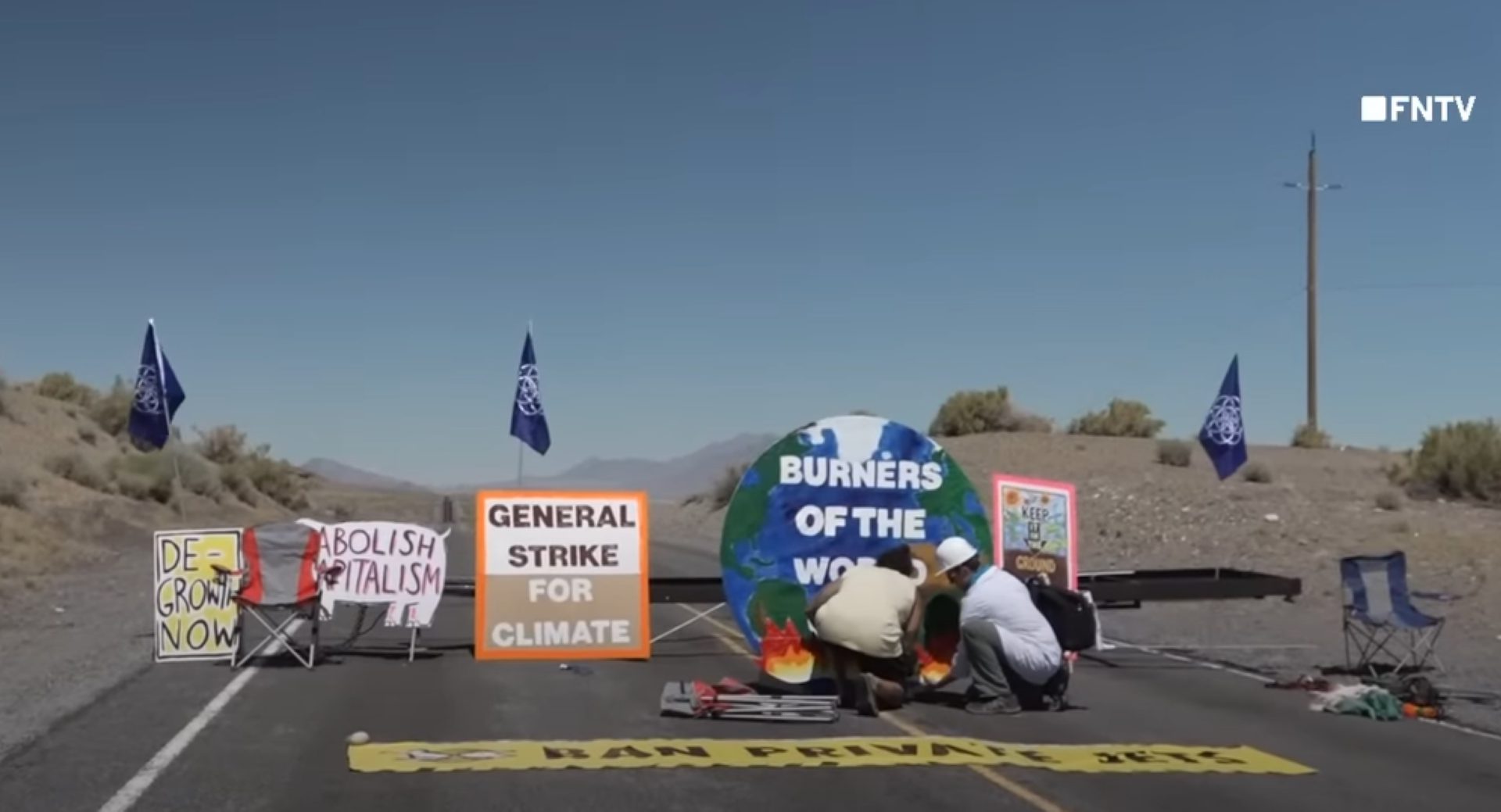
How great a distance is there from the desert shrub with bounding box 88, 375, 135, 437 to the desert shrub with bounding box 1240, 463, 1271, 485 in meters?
45.8

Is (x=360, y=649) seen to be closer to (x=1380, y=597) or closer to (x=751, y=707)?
(x=751, y=707)

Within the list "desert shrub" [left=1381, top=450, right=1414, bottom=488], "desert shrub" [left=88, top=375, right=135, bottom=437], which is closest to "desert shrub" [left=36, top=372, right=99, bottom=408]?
"desert shrub" [left=88, top=375, right=135, bottom=437]

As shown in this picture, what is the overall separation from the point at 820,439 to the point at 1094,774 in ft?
16.0

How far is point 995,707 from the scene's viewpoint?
13.4 metres

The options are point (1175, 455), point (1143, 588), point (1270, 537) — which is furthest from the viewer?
point (1175, 455)

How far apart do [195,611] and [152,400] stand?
1477 cm

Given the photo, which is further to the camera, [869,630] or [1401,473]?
[1401,473]

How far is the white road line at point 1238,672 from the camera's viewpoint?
12991mm

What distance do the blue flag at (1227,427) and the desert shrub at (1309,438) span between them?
30.9 meters

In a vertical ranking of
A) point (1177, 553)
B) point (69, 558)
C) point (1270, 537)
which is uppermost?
point (1270, 537)

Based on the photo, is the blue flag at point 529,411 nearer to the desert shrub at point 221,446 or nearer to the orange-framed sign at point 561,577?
the orange-framed sign at point 561,577

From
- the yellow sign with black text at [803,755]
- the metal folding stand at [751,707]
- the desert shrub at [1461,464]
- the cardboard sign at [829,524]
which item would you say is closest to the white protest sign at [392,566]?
the cardboard sign at [829,524]

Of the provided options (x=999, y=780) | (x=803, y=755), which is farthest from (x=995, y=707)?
(x=999, y=780)

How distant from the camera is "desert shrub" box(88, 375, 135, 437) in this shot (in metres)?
70.0
